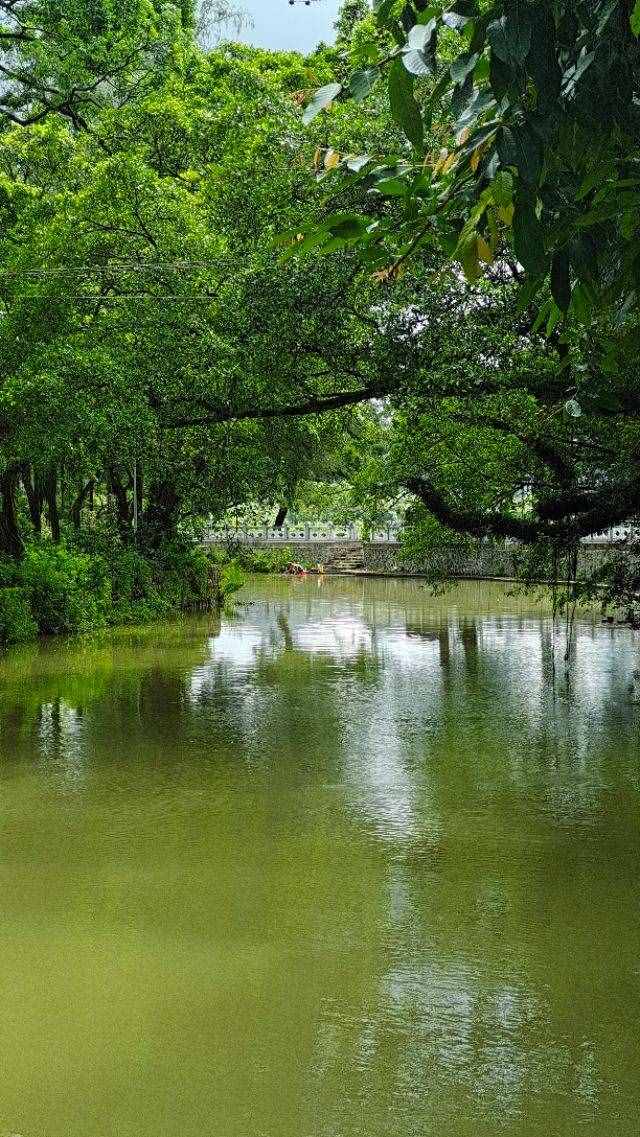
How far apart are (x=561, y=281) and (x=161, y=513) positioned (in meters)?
21.6

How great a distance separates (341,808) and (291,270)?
15.7 ft

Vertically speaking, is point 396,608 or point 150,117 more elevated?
point 150,117

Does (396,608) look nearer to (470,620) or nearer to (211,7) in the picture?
(470,620)

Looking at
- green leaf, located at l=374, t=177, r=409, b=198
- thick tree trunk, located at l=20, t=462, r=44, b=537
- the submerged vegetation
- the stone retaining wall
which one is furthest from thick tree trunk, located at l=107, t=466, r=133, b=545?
green leaf, located at l=374, t=177, r=409, b=198

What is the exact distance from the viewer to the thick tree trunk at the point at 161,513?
23.2 m

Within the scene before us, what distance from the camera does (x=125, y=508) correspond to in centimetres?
2525

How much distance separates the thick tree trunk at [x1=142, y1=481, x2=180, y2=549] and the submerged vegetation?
143 inches

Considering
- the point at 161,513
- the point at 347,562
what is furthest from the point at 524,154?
the point at 347,562

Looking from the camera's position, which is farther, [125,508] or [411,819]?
[125,508]

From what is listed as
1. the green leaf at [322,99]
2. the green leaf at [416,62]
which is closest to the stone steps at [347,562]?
the green leaf at [322,99]

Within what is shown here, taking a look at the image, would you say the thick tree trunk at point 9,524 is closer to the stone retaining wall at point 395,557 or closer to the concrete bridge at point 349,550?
the stone retaining wall at point 395,557

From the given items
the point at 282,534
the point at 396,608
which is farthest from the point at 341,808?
the point at 282,534

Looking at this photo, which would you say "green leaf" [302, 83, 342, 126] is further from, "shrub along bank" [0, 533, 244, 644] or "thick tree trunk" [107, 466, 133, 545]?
"thick tree trunk" [107, 466, 133, 545]

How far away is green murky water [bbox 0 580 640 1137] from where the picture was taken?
3449mm
